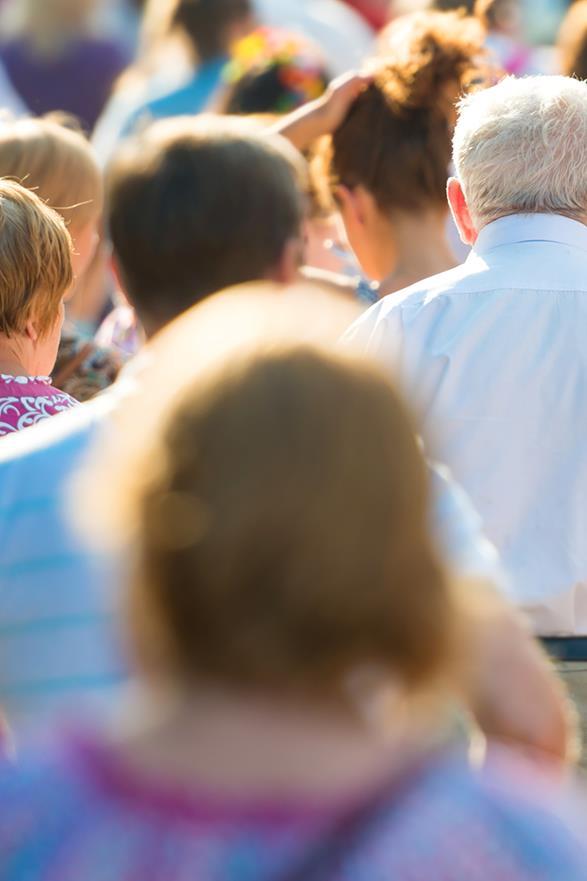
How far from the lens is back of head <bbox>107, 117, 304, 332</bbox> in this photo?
2125 millimetres

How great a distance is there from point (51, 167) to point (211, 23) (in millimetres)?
1918

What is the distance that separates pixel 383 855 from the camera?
1.06 metres

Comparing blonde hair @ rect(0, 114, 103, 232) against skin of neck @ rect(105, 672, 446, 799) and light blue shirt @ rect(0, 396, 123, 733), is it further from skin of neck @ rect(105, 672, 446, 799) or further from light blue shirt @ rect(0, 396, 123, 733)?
skin of neck @ rect(105, 672, 446, 799)

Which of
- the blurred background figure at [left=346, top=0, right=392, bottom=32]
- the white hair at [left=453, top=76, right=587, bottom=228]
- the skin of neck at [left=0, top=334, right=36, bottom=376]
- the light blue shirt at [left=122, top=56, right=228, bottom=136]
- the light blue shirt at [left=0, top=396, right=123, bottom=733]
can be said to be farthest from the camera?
the blurred background figure at [left=346, top=0, right=392, bottom=32]

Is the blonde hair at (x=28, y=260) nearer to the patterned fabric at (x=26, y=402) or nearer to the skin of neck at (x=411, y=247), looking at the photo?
the patterned fabric at (x=26, y=402)

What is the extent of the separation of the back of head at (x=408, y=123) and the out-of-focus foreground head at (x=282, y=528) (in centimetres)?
260

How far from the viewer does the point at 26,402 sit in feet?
8.52

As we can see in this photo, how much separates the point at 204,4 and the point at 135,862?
184 inches

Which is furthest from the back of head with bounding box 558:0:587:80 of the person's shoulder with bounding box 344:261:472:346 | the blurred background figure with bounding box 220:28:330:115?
the person's shoulder with bounding box 344:261:472:346

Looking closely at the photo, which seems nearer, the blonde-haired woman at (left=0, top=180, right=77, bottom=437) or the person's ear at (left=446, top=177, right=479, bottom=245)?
the blonde-haired woman at (left=0, top=180, right=77, bottom=437)

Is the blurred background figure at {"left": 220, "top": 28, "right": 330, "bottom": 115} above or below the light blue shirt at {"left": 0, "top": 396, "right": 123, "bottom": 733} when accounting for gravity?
below

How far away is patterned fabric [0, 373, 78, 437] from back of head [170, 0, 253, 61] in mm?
2997

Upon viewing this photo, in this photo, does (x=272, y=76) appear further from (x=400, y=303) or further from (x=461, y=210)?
(x=400, y=303)

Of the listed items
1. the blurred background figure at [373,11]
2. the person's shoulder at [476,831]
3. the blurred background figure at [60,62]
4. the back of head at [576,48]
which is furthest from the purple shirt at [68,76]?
the person's shoulder at [476,831]
